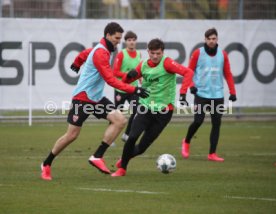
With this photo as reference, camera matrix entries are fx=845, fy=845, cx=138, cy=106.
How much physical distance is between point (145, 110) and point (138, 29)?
34.4ft

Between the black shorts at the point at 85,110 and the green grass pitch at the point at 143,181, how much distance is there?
33.5 inches

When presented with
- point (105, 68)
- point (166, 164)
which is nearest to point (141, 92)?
point (105, 68)

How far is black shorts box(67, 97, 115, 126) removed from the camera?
1215 cm

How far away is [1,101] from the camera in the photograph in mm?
21812

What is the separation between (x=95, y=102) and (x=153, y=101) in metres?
0.96

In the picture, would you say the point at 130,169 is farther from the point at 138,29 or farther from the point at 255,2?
the point at 255,2

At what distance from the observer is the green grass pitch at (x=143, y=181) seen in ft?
31.7

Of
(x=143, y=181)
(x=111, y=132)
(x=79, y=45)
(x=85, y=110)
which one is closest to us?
(x=143, y=181)

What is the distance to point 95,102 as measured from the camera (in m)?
12.3

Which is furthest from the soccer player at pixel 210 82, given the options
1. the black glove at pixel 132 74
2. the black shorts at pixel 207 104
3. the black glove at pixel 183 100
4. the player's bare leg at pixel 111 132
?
the player's bare leg at pixel 111 132

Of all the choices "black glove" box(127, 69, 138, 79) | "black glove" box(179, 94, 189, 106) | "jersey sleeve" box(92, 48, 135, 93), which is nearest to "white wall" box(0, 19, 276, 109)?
"black glove" box(179, 94, 189, 106)

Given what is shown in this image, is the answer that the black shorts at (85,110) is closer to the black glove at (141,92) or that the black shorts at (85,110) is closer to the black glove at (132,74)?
the black glove at (132,74)

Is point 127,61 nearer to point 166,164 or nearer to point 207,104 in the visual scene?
point 207,104

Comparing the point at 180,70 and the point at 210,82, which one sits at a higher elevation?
the point at 180,70
